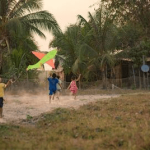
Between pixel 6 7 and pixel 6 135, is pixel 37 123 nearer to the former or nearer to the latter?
pixel 6 135

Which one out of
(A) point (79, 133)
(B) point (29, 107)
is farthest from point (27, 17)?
(A) point (79, 133)

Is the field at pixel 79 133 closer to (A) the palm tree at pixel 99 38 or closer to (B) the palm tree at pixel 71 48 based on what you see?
(A) the palm tree at pixel 99 38

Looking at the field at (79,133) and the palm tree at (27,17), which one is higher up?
the palm tree at (27,17)

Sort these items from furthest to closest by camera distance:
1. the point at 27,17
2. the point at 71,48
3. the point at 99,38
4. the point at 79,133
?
the point at 71,48 → the point at 99,38 → the point at 27,17 → the point at 79,133

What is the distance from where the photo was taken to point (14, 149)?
493 centimetres

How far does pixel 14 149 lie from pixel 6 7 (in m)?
13.6

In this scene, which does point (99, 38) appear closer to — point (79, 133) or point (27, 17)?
point (27, 17)

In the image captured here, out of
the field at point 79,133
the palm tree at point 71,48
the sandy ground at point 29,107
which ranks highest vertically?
the palm tree at point 71,48

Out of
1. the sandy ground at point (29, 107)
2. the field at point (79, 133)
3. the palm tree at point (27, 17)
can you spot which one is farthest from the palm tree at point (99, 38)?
the field at point (79, 133)

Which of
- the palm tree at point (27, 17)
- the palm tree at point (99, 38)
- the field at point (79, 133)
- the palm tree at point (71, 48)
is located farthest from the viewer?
the palm tree at point (71, 48)

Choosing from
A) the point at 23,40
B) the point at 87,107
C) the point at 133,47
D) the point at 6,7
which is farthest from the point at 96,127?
the point at 133,47

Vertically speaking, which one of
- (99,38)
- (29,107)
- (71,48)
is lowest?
(29,107)

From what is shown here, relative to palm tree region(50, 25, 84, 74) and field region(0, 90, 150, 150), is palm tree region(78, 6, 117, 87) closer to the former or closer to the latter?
palm tree region(50, 25, 84, 74)

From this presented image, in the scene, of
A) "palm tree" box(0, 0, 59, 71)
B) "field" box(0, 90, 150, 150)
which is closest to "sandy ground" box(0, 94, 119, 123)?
"field" box(0, 90, 150, 150)
